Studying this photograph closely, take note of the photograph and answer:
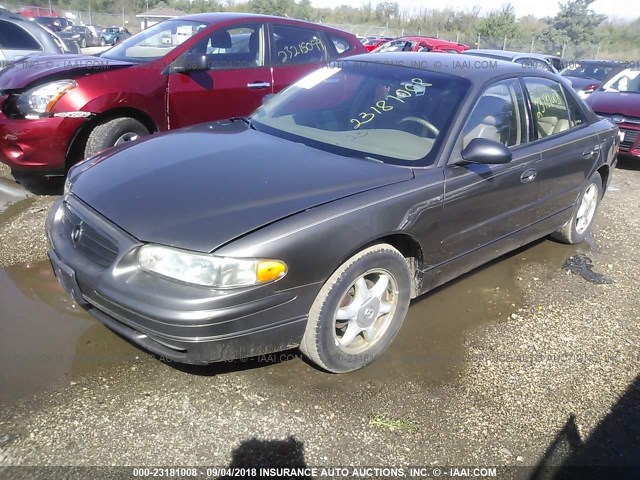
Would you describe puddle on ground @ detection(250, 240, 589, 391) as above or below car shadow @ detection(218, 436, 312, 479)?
below

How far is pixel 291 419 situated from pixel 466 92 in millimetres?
2143

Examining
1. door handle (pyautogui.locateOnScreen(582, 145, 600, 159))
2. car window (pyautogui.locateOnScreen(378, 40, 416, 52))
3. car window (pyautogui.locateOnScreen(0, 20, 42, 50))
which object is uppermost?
car window (pyautogui.locateOnScreen(0, 20, 42, 50))

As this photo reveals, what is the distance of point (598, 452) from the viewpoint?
2.46 meters

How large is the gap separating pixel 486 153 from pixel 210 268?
1658 mm

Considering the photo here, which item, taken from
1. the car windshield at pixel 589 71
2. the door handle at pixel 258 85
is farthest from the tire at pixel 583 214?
the car windshield at pixel 589 71

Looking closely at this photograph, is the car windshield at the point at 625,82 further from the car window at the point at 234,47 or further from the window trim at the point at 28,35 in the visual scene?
the window trim at the point at 28,35

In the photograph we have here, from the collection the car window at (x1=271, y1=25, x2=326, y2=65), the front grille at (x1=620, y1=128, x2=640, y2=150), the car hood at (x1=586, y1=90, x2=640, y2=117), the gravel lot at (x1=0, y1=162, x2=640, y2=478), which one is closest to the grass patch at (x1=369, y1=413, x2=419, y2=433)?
the gravel lot at (x1=0, y1=162, x2=640, y2=478)

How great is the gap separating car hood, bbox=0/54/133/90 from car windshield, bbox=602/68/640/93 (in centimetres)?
747

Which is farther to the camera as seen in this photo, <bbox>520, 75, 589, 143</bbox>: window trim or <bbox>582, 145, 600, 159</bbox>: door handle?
<bbox>582, 145, 600, 159</bbox>: door handle

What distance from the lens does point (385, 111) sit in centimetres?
335

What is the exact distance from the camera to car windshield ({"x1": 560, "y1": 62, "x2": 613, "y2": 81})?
42.3ft

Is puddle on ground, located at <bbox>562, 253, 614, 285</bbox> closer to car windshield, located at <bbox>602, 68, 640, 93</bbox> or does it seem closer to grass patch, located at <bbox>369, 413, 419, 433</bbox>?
grass patch, located at <bbox>369, 413, 419, 433</bbox>

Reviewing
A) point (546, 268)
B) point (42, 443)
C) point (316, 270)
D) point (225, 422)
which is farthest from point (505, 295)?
point (42, 443)

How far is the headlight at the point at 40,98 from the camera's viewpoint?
4.61 m
